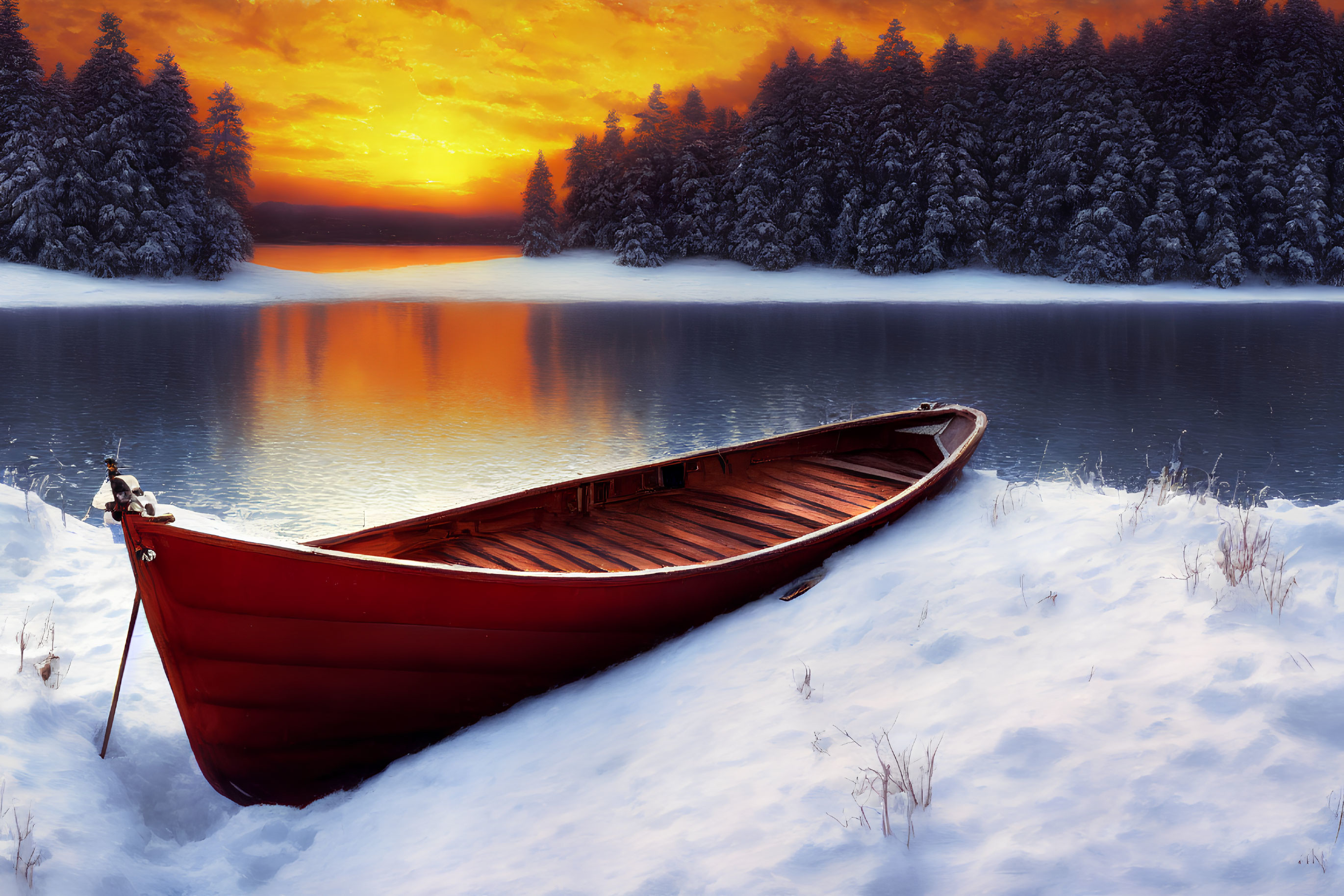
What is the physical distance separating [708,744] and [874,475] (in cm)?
439

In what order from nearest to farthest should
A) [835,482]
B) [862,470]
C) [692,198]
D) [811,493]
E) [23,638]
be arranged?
1. [23,638]
2. [811,493]
3. [835,482]
4. [862,470]
5. [692,198]

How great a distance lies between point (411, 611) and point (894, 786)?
2453 mm

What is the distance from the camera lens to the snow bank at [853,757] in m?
3.28

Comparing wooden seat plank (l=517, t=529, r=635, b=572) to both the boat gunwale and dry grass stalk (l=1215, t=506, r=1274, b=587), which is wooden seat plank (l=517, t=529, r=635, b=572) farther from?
dry grass stalk (l=1215, t=506, r=1274, b=587)

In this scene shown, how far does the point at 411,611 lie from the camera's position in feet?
15.1

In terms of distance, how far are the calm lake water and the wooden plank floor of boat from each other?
3387 millimetres

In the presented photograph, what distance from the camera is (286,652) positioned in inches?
175

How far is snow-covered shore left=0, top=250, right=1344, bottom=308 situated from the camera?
4409cm

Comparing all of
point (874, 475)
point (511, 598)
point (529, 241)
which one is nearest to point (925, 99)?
point (529, 241)

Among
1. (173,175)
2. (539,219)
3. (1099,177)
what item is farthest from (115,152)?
(1099,177)

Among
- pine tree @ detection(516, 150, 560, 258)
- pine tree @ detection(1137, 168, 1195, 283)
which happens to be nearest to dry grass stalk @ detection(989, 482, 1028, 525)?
pine tree @ detection(1137, 168, 1195, 283)

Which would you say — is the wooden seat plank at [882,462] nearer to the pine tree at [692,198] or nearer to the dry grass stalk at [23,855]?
the dry grass stalk at [23,855]

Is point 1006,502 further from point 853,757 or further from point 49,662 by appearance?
point 49,662

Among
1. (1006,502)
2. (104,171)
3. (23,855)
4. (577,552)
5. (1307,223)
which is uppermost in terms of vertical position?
(104,171)
